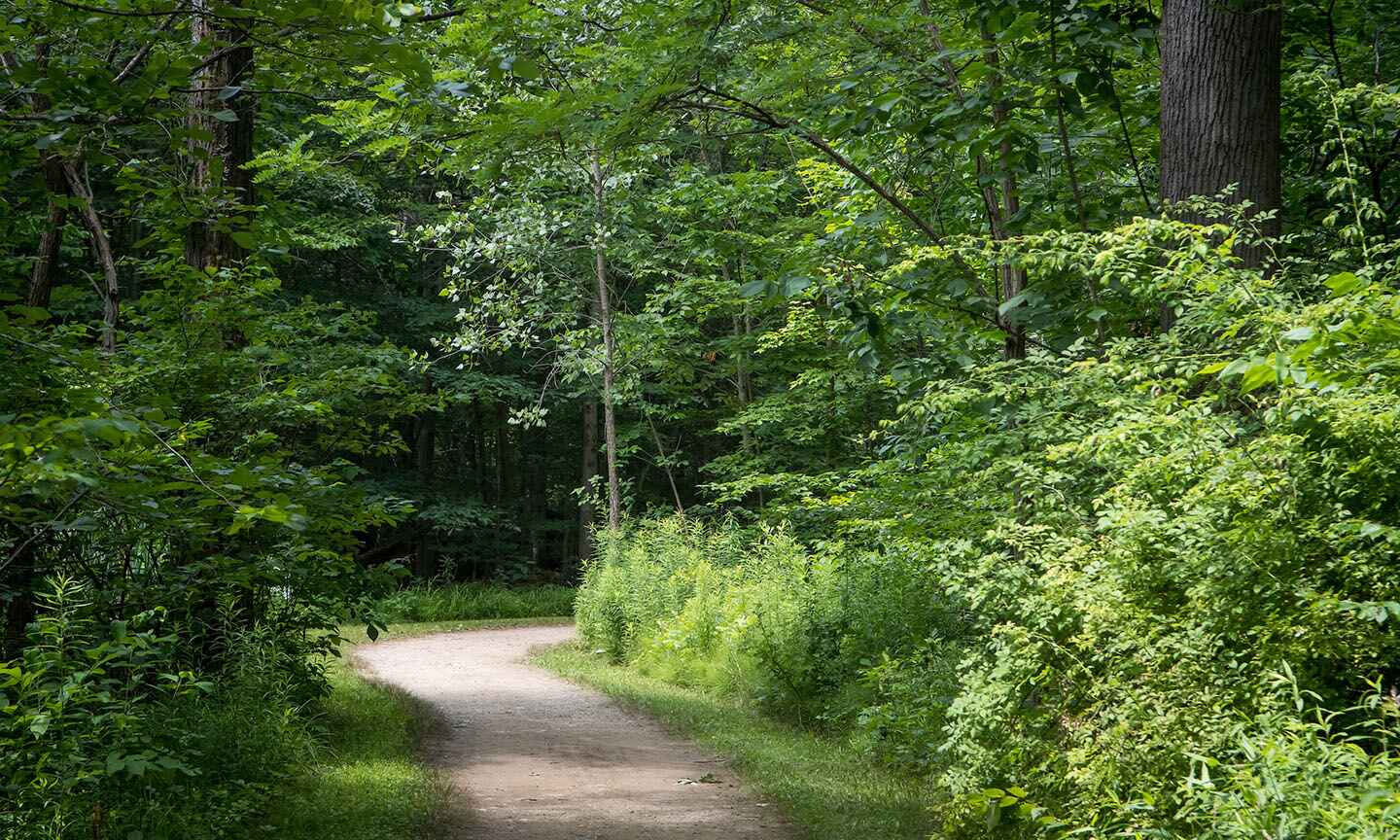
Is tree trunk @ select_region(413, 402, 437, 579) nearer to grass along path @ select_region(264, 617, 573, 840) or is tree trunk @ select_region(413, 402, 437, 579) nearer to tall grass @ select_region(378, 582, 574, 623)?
tall grass @ select_region(378, 582, 574, 623)

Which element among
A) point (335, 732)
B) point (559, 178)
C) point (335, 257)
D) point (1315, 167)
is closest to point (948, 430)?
point (1315, 167)

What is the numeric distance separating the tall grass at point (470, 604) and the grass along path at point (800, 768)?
12.3 m

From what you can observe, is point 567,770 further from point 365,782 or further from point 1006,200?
point 1006,200

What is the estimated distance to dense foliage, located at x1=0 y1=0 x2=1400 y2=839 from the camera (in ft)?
14.0

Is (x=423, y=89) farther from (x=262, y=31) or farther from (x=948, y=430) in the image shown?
(x=948, y=430)

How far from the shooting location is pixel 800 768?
28.9 ft

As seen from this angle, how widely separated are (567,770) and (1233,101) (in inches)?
273

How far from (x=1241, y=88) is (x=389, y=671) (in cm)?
1364

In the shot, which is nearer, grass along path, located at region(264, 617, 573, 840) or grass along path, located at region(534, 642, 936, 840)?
grass along path, located at region(264, 617, 573, 840)

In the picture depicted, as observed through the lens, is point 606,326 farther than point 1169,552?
Yes

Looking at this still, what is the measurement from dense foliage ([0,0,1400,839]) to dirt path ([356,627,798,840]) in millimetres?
1296

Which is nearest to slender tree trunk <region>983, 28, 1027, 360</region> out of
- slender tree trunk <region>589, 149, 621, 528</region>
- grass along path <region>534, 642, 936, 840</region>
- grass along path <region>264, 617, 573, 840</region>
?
grass along path <region>534, 642, 936, 840</region>

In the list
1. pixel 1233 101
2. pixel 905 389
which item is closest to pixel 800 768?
pixel 905 389

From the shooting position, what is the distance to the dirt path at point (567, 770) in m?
7.37
